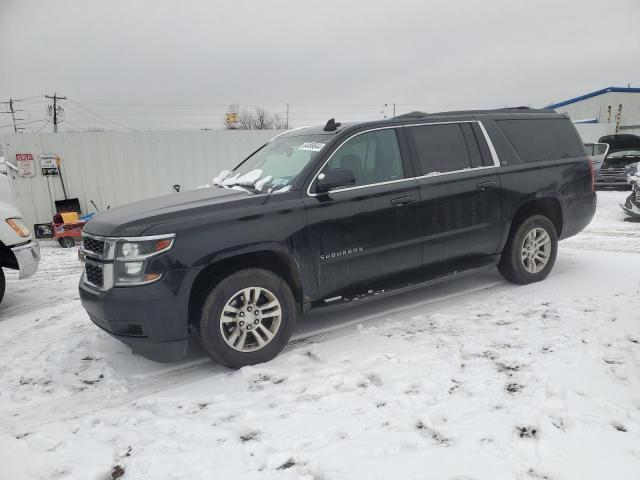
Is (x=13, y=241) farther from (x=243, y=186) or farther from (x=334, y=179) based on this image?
(x=334, y=179)

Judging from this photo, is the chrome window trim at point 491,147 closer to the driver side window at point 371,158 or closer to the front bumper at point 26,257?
the driver side window at point 371,158

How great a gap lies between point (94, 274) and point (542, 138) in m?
4.88

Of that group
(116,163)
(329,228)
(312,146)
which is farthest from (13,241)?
(116,163)

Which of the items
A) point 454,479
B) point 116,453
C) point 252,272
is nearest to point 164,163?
point 252,272

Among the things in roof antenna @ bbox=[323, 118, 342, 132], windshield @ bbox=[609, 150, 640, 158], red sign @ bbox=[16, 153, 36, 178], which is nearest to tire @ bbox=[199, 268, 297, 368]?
roof antenna @ bbox=[323, 118, 342, 132]

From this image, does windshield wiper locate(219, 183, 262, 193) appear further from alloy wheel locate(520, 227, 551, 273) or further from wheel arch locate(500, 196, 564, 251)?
alloy wheel locate(520, 227, 551, 273)

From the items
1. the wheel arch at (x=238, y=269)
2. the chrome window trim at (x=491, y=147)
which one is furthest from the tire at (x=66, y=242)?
the chrome window trim at (x=491, y=147)

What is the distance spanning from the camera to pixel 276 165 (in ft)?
14.5

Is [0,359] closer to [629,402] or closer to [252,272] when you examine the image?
[252,272]

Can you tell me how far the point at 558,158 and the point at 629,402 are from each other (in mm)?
3287

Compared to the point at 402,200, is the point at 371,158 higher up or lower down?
higher up

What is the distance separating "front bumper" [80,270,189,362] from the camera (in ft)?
10.9

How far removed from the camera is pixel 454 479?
2273 millimetres

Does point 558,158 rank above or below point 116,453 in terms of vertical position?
above
